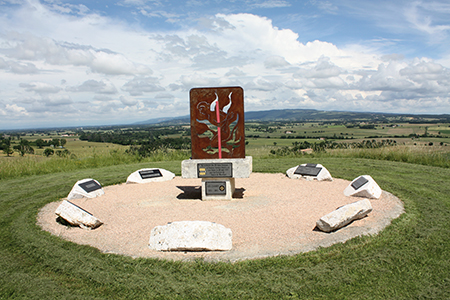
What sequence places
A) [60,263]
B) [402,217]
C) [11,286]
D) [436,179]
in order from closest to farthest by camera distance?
[11,286] < [60,263] < [402,217] < [436,179]

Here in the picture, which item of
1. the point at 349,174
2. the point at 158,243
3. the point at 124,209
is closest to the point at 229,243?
the point at 158,243

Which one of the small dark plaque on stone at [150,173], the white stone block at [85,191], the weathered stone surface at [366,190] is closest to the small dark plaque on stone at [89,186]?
the white stone block at [85,191]

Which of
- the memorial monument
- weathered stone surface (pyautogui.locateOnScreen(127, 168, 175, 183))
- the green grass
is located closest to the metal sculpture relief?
the memorial monument

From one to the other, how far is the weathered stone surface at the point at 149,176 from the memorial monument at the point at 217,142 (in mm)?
2658

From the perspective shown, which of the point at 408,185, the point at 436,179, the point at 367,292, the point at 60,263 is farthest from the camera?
the point at 436,179

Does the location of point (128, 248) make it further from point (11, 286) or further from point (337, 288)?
point (337, 288)

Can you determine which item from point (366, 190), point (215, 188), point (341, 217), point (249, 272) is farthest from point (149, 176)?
point (249, 272)

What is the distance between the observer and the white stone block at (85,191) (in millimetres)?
7816

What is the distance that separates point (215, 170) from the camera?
7.30 metres

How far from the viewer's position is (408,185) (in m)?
8.23

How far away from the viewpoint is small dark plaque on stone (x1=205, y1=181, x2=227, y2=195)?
24.0 feet

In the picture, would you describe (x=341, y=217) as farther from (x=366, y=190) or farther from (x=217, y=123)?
(x=217, y=123)

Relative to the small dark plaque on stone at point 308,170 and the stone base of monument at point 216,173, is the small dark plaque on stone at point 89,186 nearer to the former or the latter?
the stone base of monument at point 216,173

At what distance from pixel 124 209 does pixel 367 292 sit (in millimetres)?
5149
